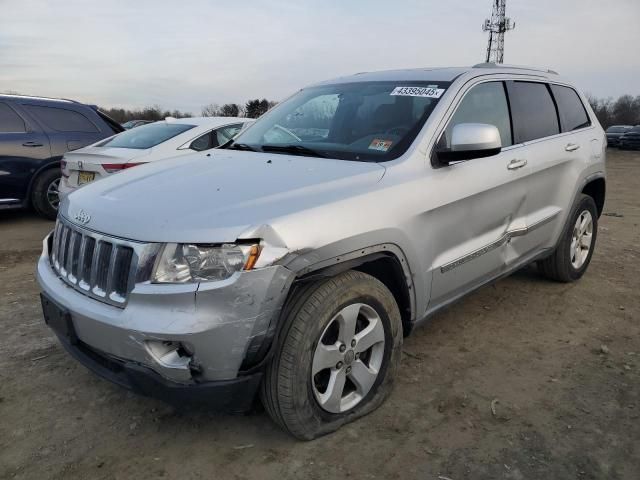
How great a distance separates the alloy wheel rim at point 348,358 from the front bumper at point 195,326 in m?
A: 0.37

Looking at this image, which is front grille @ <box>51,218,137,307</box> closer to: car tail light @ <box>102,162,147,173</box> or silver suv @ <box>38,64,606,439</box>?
silver suv @ <box>38,64,606,439</box>

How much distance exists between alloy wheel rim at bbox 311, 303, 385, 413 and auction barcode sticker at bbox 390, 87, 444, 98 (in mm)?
1420

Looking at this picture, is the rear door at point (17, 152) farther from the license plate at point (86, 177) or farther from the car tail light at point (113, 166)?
the car tail light at point (113, 166)

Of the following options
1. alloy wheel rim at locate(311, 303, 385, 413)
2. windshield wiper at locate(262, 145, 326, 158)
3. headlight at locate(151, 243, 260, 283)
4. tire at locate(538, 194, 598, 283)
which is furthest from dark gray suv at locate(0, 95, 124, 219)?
tire at locate(538, 194, 598, 283)

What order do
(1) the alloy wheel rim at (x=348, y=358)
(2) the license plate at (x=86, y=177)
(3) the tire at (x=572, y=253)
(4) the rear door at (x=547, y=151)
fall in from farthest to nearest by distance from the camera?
(2) the license plate at (x=86, y=177) < (3) the tire at (x=572, y=253) < (4) the rear door at (x=547, y=151) < (1) the alloy wheel rim at (x=348, y=358)

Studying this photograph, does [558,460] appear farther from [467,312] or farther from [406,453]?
[467,312]

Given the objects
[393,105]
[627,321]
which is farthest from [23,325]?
[627,321]

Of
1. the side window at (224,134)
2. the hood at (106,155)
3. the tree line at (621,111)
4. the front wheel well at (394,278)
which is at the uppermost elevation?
the tree line at (621,111)

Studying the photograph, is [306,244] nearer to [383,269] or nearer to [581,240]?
[383,269]

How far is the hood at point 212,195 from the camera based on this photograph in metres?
2.26

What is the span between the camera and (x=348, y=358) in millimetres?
2654

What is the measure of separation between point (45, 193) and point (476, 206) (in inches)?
256

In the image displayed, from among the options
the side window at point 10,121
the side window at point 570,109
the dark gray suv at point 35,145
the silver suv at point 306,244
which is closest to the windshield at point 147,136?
the dark gray suv at point 35,145

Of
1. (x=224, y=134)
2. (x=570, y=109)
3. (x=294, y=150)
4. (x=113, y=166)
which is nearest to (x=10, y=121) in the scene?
(x=113, y=166)
